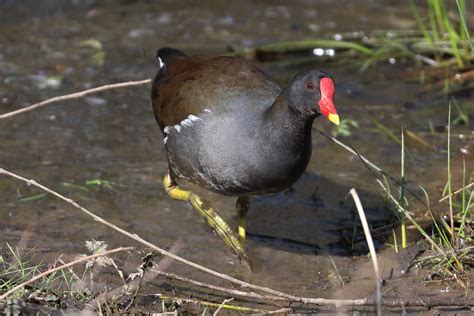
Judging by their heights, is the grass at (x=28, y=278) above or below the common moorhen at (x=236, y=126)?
below

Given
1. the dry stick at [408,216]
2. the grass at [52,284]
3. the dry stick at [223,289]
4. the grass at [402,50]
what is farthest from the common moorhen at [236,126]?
the grass at [402,50]

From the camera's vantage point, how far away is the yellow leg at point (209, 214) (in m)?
4.66

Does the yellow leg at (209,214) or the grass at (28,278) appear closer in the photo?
the grass at (28,278)

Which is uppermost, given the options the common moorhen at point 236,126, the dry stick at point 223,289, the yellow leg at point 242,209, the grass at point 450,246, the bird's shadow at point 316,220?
the common moorhen at point 236,126

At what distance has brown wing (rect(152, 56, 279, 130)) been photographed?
4578mm

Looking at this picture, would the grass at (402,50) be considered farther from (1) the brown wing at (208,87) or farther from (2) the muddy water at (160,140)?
(1) the brown wing at (208,87)

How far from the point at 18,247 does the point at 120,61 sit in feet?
9.51

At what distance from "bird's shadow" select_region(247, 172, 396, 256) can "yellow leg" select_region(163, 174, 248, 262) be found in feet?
1.03

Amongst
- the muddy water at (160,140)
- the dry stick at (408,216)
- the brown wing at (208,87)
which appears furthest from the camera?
the muddy water at (160,140)

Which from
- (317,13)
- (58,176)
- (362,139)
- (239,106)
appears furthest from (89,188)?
(317,13)

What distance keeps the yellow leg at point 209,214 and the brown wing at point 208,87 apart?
36 centimetres

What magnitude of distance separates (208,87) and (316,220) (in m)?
1.03

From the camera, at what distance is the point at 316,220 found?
5160 mm

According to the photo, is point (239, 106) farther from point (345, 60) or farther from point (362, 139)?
point (345, 60)
